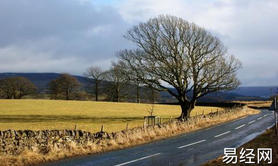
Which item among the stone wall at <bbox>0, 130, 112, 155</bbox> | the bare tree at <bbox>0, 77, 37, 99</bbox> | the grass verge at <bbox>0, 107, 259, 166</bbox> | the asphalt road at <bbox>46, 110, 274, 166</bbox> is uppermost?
the bare tree at <bbox>0, 77, 37, 99</bbox>

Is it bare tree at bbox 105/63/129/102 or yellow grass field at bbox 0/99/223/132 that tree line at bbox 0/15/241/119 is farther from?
bare tree at bbox 105/63/129/102

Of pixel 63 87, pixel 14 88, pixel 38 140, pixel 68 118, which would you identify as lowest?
pixel 68 118

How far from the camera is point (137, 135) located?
76.2ft

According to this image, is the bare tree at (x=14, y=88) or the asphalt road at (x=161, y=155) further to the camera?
the bare tree at (x=14, y=88)

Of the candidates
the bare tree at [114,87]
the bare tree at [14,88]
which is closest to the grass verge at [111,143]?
the bare tree at [114,87]

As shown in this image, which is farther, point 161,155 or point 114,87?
point 114,87

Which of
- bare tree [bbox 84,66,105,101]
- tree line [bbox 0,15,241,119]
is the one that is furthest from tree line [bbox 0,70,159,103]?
tree line [bbox 0,15,241,119]

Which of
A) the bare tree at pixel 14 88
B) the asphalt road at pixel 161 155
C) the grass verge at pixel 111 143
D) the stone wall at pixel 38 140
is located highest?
the bare tree at pixel 14 88

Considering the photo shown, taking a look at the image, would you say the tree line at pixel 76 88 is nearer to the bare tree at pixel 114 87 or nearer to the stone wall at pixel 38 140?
the bare tree at pixel 114 87

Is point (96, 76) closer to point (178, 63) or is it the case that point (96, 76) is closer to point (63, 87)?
point (63, 87)

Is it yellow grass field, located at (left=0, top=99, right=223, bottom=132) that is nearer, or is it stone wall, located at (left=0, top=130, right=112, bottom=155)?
stone wall, located at (left=0, top=130, right=112, bottom=155)

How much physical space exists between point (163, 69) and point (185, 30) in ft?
18.6

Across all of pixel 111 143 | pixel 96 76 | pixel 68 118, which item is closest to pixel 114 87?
pixel 96 76

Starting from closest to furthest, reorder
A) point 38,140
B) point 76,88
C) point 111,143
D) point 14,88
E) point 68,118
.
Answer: point 38,140 → point 111,143 → point 68,118 → point 14,88 → point 76,88
